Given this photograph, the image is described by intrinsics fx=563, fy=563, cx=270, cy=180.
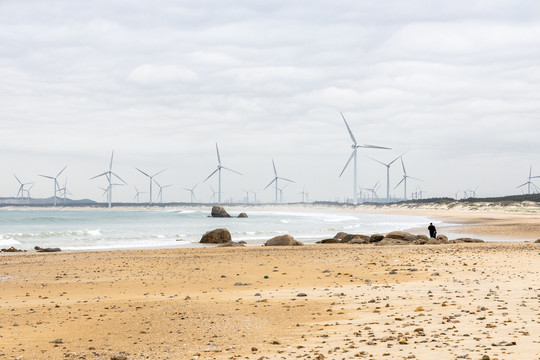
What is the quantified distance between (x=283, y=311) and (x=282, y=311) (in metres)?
0.02

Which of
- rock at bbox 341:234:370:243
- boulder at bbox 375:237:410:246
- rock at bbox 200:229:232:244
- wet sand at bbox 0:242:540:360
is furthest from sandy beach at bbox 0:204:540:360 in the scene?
rock at bbox 200:229:232:244

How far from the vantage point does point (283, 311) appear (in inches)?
488

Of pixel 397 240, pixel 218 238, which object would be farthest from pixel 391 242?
pixel 218 238

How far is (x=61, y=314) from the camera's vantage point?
42.2 feet

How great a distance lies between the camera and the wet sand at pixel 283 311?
28.8 ft

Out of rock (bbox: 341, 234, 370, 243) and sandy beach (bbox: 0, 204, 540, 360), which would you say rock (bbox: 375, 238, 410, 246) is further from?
sandy beach (bbox: 0, 204, 540, 360)

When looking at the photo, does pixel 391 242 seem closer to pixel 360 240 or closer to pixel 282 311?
pixel 360 240

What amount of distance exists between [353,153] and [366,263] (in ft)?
343

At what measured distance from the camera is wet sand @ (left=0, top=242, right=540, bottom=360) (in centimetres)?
879

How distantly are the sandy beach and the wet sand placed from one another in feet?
0.10

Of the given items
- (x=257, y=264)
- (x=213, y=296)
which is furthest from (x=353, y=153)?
(x=213, y=296)

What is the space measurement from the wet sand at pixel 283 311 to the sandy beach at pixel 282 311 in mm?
30

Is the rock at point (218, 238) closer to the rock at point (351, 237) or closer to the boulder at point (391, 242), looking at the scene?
the rock at point (351, 237)

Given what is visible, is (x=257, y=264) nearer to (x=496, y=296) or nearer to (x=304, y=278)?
(x=304, y=278)
